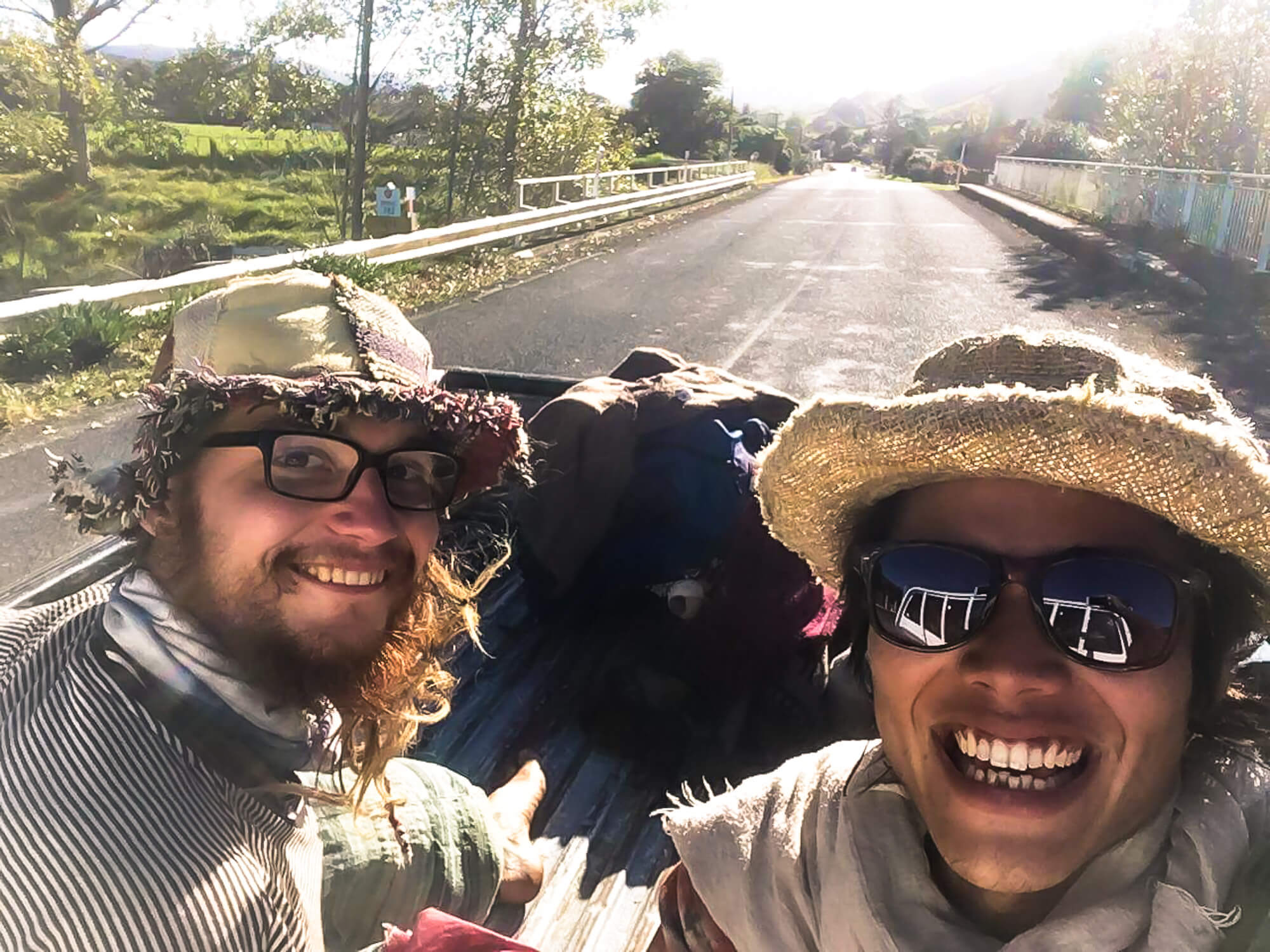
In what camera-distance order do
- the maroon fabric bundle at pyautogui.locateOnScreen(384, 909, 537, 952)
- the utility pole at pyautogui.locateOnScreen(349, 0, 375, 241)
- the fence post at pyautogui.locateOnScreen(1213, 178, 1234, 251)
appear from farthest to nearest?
1. the fence post at pyautogui.locateOnScreen(1213, 178, 1234, 251)
2. the utility pole at pyautogui.locateOnScreen(349, 0, 375, 241)
3. the maroon fabric bundle at pyautogui.locateOnScreen(384, 909, 537, 952)

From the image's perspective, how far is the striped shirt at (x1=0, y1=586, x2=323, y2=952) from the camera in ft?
4.13

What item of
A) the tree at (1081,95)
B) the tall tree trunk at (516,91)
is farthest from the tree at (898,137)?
the tall tree trunk at (516,91)

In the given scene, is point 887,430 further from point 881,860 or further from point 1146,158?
point 1146,158

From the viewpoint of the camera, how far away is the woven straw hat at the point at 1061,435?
3.84ft

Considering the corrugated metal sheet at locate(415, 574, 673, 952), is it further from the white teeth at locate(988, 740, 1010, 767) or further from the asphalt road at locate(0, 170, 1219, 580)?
the asphalt road at locate(0, 170, 1219, 580)

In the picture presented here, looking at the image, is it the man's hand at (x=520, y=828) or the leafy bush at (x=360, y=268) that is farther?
the leafy bush at (x=360, y=268)

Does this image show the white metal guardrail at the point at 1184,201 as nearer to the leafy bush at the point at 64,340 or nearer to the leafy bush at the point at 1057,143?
the leafy bush at the point at 64,340

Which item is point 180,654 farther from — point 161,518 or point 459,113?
point 459,113

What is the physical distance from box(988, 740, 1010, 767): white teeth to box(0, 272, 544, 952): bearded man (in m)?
1.00

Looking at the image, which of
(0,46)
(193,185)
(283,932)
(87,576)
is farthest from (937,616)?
(193,185)

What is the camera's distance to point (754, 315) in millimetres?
10359

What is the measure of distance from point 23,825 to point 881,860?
44.3 inches

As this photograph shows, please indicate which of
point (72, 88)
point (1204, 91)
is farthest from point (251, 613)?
point (1204, 91)

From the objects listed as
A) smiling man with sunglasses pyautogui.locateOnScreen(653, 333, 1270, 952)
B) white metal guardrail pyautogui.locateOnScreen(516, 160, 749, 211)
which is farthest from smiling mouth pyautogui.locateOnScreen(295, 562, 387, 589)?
white metal guardrail pyautogui.locateOnScreen(516, 160, 749, 211)
